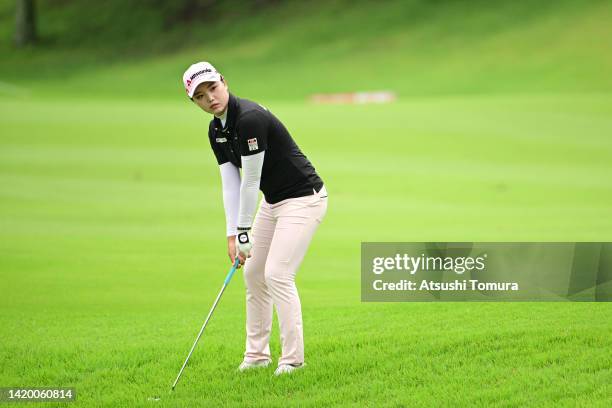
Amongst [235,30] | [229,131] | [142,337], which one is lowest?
[142,337]

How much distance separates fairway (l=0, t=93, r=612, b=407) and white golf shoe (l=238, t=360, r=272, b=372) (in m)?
0.14

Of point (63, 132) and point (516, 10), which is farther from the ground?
point (516, 10)

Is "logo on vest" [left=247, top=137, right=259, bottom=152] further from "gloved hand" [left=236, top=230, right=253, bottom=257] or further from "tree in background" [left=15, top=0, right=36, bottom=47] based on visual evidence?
"tree in background" [left=15, top=0, right=36, bottom=47]

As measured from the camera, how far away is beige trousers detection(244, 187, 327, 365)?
7056 mm

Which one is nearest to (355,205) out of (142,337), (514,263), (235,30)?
(514,263)

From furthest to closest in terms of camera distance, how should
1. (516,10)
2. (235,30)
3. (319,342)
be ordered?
(235,30), (516,10), (319,342)

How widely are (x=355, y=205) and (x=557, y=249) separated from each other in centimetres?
592

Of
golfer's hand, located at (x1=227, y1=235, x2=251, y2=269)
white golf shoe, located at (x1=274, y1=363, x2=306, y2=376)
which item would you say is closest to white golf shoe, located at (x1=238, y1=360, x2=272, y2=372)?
white golf shoe, located at (x1=274, y1=363, x2=306, y2=376)

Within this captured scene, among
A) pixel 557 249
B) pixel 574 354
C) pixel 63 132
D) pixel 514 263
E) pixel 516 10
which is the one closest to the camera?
pixel 574 354

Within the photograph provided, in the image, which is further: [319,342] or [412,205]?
[412,205]

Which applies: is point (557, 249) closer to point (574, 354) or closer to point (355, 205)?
point (574, 354)

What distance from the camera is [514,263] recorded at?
32.5ft

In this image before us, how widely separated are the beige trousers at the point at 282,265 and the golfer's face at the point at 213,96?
82 centimetres

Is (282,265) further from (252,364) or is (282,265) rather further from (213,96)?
(213,96)
